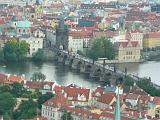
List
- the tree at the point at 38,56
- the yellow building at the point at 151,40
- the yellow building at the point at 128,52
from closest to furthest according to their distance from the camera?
the tree at the point at 38,56 → the yellow building at the point at 128,52 → the yellow building at the point at 151,40

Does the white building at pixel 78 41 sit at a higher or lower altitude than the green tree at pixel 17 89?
lower

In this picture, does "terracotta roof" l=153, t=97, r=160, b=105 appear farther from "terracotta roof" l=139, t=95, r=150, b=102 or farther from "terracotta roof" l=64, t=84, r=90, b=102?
"terracotta roof" l=64, t=84, r=90, b=102

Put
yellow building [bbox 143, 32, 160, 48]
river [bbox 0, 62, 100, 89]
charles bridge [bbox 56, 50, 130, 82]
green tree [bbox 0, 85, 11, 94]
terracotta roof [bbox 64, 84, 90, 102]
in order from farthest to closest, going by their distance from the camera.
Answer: yellow building [bbox 143, 32, 160, 48] → charles bridge [bbox 56, 50, 130, 82] → river [bbox 0, 62, 100, 89] → green tree [bbox 0, 85, 11, 94] → terracotta roof [bbox 64, 84, 90, 102]

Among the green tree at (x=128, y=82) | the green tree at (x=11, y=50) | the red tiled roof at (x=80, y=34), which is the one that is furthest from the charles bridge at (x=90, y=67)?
the green tree at (x=11, y=50)

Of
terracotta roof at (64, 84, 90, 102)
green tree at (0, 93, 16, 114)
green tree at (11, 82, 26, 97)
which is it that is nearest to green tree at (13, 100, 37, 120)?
green tree at (0, 93, 16, 114)

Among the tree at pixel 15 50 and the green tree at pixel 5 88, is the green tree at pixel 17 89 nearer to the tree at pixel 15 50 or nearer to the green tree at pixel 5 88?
the green tree at pixel 5 88

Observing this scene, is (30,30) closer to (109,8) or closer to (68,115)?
(109,8)
